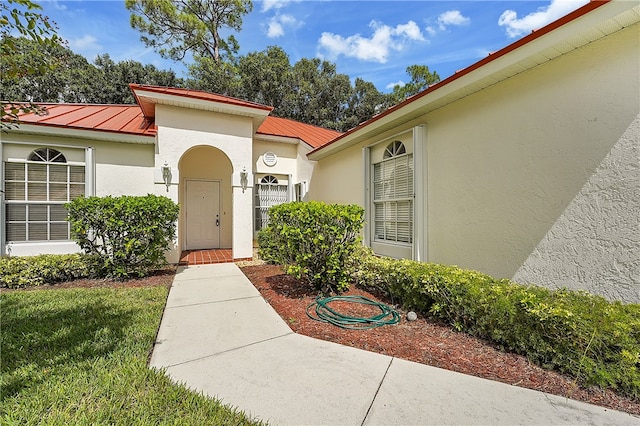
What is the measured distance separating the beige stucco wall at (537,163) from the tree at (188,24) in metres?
20.1

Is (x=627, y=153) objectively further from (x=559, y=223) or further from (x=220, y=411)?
(x=220, y=411)

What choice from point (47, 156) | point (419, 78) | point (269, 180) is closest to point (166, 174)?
point (47, 156)

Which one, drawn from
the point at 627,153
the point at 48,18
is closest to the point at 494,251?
the point at 627,153

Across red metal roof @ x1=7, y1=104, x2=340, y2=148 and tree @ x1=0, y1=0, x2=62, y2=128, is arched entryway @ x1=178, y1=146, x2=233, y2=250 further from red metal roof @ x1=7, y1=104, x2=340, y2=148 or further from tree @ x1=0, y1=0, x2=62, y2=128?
tree @ x1=0, y1=0, x2=62, y2=128

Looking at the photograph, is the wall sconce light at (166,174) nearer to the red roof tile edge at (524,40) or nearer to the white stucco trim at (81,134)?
the white stucco trim at (81,134)

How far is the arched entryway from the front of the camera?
9.95m

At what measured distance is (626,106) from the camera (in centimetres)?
309

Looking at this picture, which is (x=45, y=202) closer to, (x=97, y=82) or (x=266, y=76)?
(x=266, y=76)

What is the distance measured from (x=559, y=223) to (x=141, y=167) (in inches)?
358

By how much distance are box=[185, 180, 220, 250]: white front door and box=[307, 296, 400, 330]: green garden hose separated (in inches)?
271

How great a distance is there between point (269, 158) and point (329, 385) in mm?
8730

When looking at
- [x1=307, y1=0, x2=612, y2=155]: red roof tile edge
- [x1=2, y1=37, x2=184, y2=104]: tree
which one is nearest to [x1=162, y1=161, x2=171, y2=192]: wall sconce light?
[x1=307, y1=0, x2=612, y2=155]: red roof tile edge

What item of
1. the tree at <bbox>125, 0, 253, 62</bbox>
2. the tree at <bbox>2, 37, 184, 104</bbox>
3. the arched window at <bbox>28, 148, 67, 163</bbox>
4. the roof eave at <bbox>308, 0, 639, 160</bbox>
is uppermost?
the tree at <bbox>125, 0, 253, 62</bbox>

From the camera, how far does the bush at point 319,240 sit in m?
4.80
